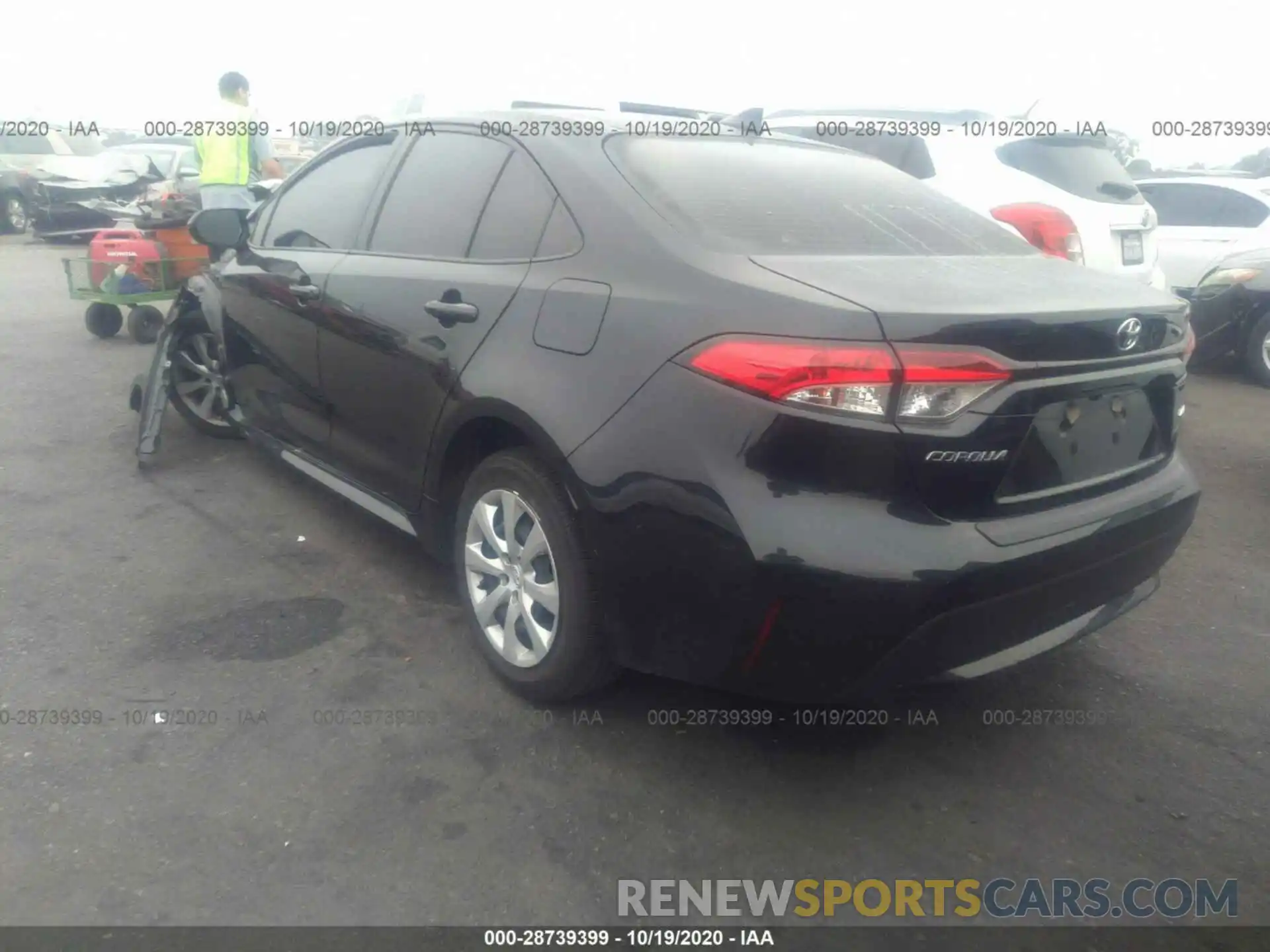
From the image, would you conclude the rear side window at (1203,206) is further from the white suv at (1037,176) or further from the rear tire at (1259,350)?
the white suv at (1037,176)

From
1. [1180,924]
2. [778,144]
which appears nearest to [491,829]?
[1180,924]

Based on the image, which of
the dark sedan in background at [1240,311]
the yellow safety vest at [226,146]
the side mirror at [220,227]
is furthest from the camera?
the dark sedan in background at [1240,311]

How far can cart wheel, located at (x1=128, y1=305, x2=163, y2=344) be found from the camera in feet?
26.3

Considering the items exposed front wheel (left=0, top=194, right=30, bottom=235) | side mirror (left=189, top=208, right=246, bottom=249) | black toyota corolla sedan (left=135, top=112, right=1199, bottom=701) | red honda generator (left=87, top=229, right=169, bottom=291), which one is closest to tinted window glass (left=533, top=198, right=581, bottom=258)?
black toyota corolla sedan (left=135, top=112, right=1199, bottom=701)

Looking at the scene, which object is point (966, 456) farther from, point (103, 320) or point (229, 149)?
point (103, 320)

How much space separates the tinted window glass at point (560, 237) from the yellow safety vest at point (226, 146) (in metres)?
5.24

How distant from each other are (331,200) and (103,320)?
5.23 metres

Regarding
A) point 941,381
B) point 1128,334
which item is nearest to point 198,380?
point 941,381

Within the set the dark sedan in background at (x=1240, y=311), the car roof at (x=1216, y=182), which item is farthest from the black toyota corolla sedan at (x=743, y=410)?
the car roof at (x=1216, y=182)

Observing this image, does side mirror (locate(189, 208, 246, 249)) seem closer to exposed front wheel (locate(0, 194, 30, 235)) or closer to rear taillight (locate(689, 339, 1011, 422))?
rear taillight (locate(689, 339, 1011, 422))

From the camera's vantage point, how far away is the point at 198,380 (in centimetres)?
525

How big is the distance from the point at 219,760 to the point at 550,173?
191 cm

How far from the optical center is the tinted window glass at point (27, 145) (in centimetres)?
1995

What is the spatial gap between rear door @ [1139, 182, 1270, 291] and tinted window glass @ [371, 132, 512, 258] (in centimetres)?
759
